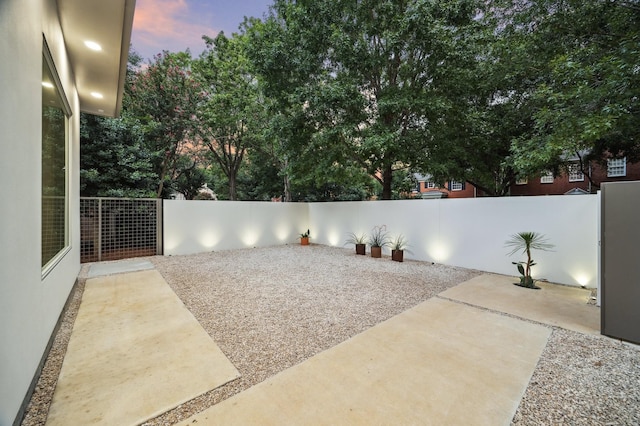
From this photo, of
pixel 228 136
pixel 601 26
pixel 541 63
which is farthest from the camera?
pixel 228 136

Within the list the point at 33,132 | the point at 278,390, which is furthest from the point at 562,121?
the point at 33,132

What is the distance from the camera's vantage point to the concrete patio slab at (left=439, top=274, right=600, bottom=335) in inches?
117

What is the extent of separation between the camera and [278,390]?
176 centimetres

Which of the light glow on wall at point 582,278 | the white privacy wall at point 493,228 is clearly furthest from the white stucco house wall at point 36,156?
the light glow on wall at point 582,278

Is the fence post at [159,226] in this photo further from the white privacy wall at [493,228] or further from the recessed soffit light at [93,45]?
the white privacy wall at [493,228]

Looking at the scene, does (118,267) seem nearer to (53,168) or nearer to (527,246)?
(53,168)

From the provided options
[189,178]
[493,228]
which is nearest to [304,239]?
[493,228]

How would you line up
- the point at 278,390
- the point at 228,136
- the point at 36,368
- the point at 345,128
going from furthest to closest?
the point at 228,136 → the point at 345,128 → the point at 36,368 → the point at 278,390

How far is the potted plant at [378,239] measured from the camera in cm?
689

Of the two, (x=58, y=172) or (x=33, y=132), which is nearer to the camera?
(x=33, y=132)

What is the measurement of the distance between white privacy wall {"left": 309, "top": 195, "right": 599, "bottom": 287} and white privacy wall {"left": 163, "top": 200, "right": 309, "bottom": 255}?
2.59m

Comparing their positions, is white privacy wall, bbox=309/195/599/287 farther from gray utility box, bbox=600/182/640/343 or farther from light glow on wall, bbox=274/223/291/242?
light glow on wall, bbox=274/223/291/242

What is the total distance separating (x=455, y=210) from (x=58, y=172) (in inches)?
271

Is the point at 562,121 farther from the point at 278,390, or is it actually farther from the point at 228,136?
the point at 228,136
